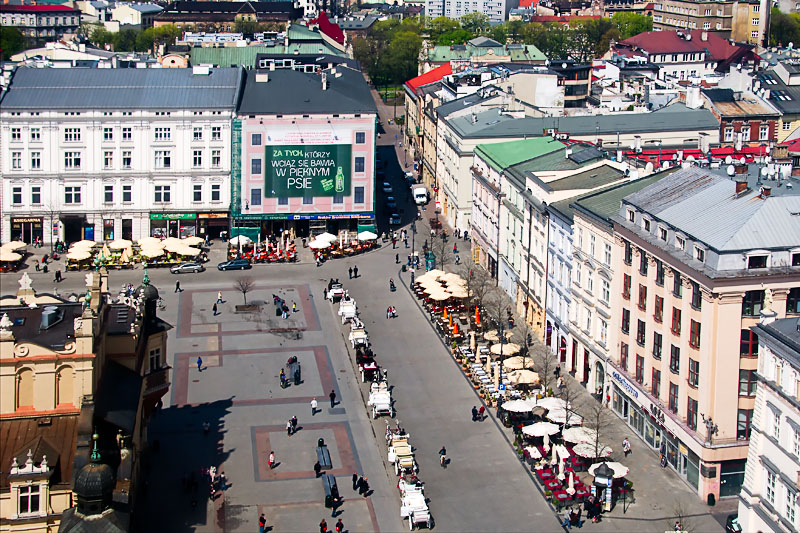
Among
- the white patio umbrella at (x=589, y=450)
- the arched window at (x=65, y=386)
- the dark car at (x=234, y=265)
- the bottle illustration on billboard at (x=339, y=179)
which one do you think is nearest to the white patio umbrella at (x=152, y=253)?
the dark car at (x=234, y=265)

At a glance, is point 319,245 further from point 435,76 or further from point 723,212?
point 435,76

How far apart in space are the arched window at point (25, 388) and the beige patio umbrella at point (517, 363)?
135 ft

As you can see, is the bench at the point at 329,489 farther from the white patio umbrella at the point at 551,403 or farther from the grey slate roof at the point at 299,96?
the grey slate roof at the point at 299,96

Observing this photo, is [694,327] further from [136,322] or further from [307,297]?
[307,297]

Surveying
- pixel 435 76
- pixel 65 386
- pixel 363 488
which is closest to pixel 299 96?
pixel 435 76

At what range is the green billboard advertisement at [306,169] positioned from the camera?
137875 millimetres

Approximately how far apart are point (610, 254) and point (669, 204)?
841cm

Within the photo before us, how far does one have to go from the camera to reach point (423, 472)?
8038cm

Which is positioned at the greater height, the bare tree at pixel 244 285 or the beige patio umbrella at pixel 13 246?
the beige patio umbrella at pixel 13 246

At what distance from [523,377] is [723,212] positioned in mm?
21377

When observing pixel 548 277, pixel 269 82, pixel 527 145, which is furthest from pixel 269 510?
pixel 269 82

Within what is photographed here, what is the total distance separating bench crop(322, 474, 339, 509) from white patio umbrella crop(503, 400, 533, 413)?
48.2ft

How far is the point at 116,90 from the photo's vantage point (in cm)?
13825

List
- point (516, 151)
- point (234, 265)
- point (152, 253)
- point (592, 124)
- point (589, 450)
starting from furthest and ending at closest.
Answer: point (592, 124)
point (234, 265)
point (152, 253)
point (516, 151)
point (589, 450)
